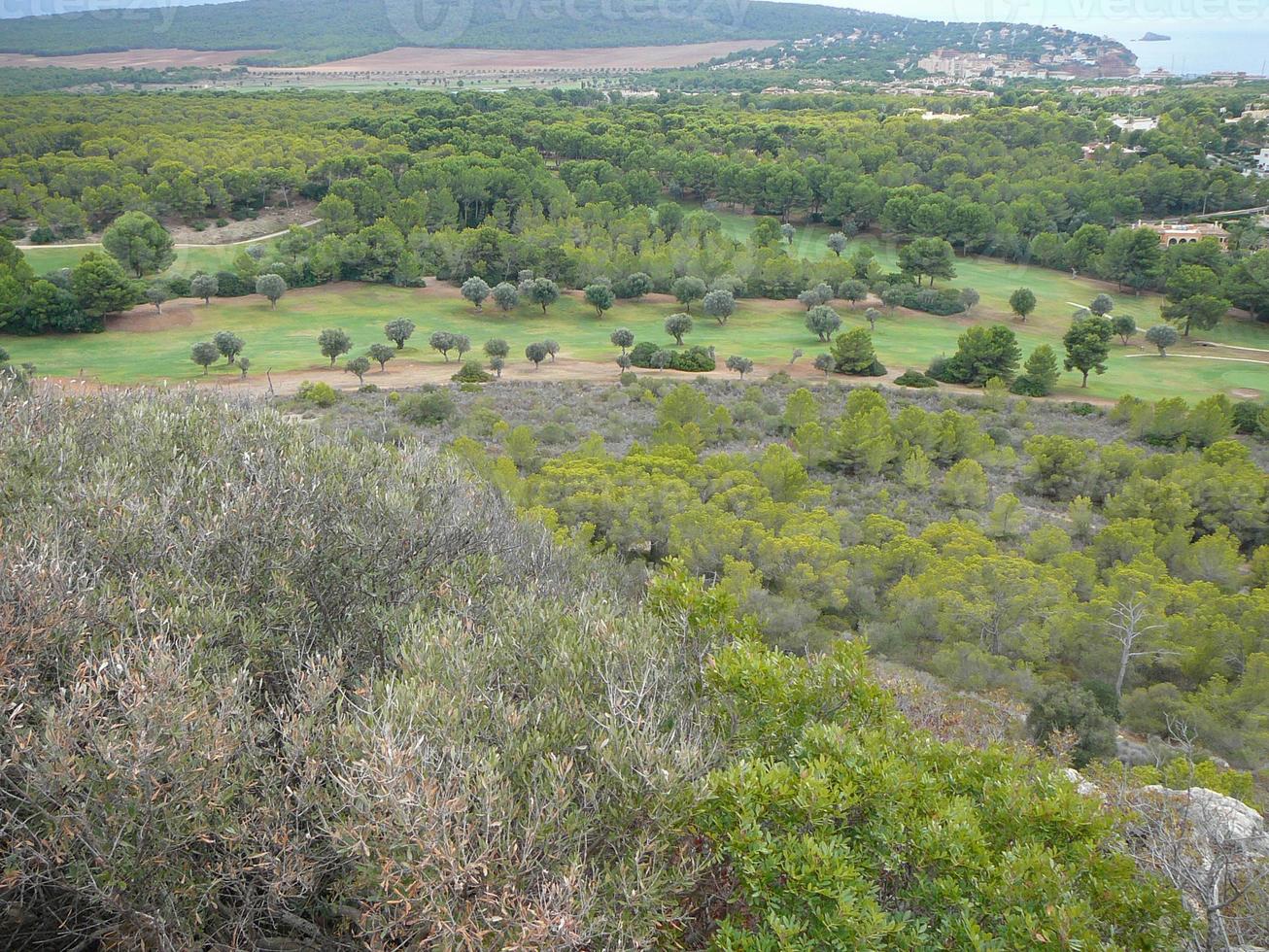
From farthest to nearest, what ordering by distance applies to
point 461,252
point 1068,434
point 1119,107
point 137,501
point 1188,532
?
point 1119,107, point 461,252, point 1068,434, point 1188,532, point 137,501

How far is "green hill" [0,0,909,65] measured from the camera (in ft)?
366

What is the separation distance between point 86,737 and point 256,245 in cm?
5830

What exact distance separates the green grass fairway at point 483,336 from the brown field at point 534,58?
7894 centimetres

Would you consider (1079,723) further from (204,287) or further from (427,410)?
(204,287)

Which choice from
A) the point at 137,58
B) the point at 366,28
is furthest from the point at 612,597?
the point at 366,28

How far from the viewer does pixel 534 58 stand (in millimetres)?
141250

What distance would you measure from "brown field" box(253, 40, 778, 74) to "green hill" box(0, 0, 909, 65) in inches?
57.0

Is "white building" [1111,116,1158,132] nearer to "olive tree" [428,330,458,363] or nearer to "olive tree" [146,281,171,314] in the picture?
"olive tree" [428,330,458,363]

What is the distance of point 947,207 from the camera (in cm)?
6544

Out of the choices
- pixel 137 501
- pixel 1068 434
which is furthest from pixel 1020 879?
pixel 1068 434

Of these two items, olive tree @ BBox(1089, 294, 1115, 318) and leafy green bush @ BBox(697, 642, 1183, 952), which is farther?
olive tree @ BBox(1089, 294, 1115, 318)

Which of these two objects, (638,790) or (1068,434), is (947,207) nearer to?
(1068,434)

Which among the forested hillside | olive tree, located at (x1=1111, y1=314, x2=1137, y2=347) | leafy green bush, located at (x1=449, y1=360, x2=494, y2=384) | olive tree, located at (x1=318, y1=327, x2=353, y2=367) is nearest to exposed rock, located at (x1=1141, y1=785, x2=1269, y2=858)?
the forested hillside

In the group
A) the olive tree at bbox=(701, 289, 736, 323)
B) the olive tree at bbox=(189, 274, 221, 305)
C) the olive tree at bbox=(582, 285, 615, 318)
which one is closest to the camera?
the olive tree at bbox=(189, 274, 221, 305)
